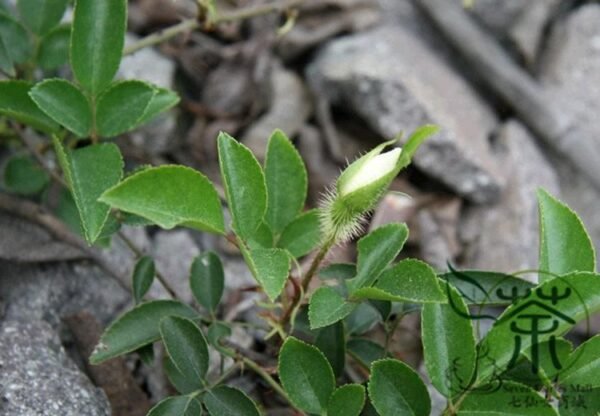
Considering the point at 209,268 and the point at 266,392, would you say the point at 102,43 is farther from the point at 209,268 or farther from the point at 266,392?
the point at 266,392

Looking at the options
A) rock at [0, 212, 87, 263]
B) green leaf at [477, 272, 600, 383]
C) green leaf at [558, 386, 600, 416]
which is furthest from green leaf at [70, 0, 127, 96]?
green leaf at [558, 386, 600, 416]

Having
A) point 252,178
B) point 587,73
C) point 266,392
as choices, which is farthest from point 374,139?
point 252,178

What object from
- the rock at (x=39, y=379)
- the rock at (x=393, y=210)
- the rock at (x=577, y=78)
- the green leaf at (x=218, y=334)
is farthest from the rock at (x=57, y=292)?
the rock at (x=577, y=78)

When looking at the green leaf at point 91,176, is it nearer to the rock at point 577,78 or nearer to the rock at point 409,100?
the rock at point 409,100

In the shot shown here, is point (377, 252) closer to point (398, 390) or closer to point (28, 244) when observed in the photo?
point (398, 390)

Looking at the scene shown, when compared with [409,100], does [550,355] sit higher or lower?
higher

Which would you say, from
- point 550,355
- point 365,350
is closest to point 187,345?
point 365,350

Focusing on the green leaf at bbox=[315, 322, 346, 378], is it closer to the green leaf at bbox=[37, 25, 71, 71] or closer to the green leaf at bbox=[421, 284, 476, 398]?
the green leaf at bbox=[421, 284, 476, 398]
